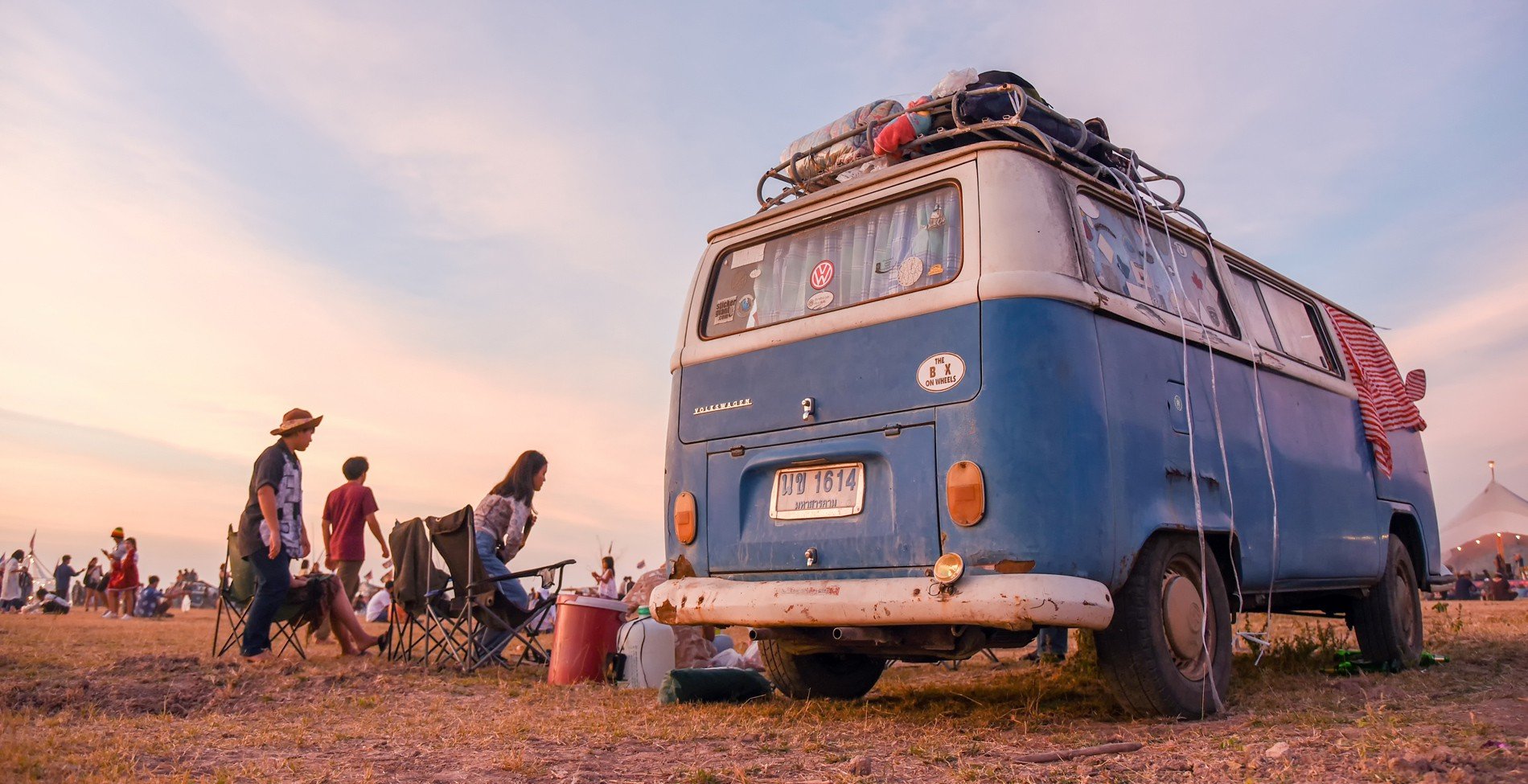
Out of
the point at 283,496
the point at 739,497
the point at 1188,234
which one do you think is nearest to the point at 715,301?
the point at 739,497

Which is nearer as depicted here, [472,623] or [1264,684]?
[1264,684]

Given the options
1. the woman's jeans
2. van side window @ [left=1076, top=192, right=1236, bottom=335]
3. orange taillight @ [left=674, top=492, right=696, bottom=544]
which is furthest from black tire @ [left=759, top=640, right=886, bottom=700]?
the woman's jeans

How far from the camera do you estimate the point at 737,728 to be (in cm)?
423

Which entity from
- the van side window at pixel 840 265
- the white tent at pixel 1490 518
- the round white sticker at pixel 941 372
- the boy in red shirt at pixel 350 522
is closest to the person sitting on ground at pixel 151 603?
the boy in red shirt at pixel 350 522

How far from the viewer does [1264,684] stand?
214 inches

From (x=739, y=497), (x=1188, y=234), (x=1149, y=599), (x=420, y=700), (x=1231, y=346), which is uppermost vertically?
(x=1188, y=234)

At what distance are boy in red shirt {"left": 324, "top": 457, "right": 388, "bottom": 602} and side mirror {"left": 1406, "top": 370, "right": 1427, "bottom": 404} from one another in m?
7.88

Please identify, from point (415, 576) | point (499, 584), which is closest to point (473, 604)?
point (499, 584)

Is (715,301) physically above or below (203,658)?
above

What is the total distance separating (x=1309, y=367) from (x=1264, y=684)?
173cm

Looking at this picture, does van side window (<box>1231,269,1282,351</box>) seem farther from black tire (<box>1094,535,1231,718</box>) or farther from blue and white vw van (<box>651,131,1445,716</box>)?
black tire (<box>1094,535,1231,718</box>)

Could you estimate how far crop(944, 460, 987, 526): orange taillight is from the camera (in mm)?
3834

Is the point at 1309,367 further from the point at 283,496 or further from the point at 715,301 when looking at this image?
the point at 283,496

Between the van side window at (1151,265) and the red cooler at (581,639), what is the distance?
370 centimetres
